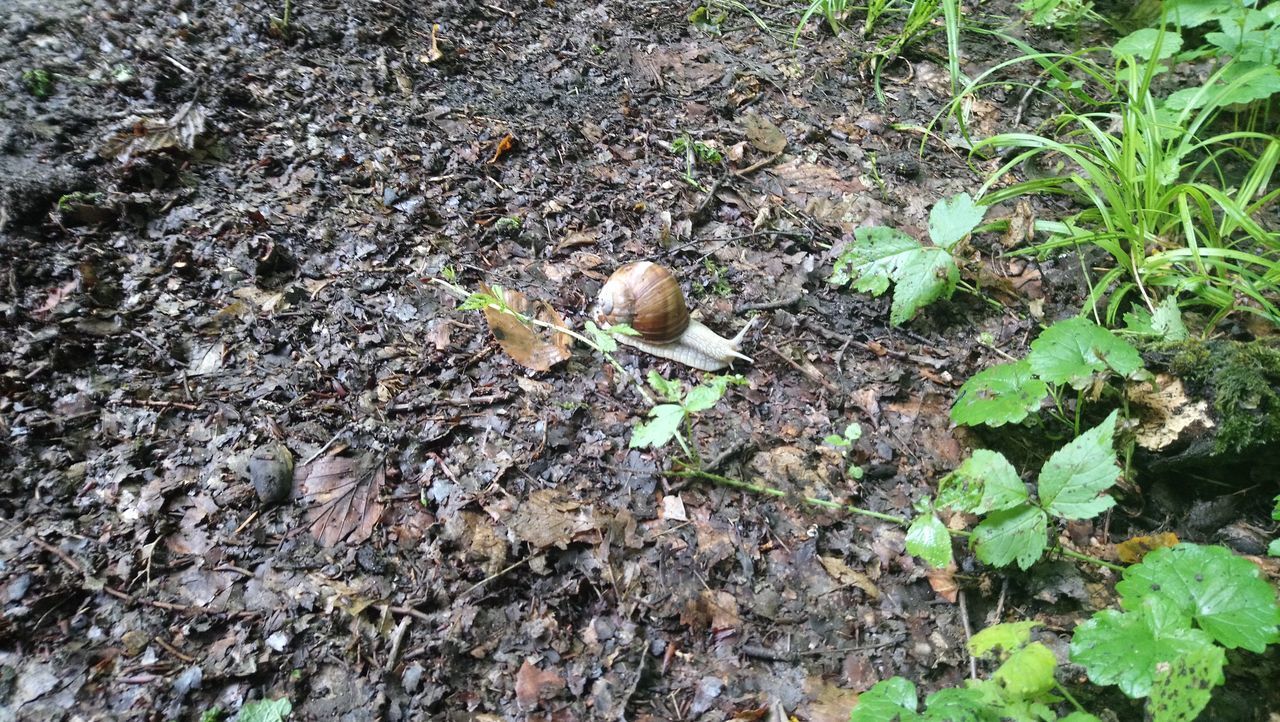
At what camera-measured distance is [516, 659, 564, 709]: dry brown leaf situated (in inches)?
70.1

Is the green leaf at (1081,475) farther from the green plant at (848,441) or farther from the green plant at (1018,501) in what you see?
the green plant at (848,441)

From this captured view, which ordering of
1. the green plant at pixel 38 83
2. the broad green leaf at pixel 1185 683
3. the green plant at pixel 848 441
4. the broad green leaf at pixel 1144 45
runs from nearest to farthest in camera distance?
the broad green leaf at pixel 1185 683 → the green plant at pixel 848 441 → the green plant at pixel 38 83 → the broad green leaf at pixel 1144 45

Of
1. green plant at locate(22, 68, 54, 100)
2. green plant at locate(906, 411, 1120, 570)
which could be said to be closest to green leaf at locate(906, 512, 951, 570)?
green plant at locate(906, 411, 1120, 570)

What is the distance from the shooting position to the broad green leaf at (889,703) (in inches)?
62.8

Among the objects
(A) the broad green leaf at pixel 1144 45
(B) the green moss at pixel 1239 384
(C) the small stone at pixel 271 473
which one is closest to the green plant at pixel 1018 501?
(B) the green moss at pixel 1239 384

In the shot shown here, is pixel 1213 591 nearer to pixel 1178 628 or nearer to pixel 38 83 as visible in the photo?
pixel 1178 628

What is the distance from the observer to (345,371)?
2.42 metres

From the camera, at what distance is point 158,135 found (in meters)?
2.87

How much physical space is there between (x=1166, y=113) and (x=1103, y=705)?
2865 millimetres

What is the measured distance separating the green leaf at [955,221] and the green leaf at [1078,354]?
64 cm

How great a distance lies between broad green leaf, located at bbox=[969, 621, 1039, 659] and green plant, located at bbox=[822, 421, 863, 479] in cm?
73

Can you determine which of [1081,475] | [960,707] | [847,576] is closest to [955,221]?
[1081,475]

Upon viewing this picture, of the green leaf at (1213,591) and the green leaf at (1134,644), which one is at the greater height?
the green leaf at (1213,591)

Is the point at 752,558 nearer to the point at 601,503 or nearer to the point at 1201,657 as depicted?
the point at 601,503
